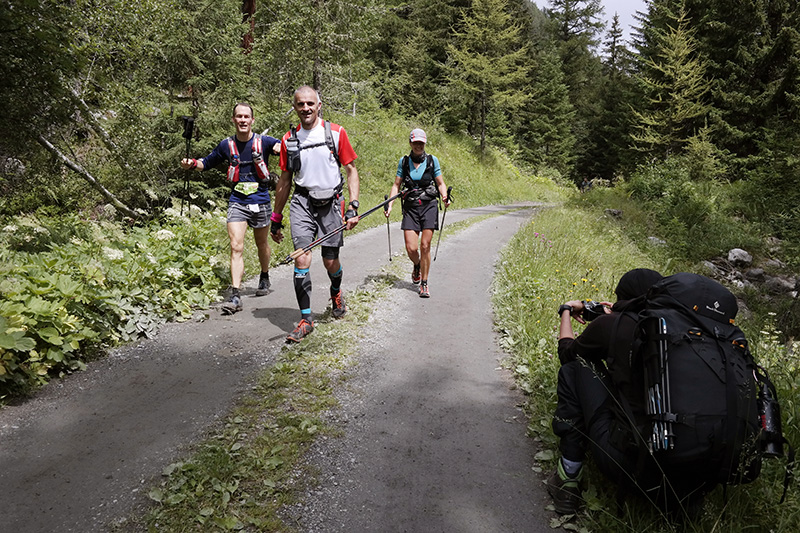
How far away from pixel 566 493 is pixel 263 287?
4.98m

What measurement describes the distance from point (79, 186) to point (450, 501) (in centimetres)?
1214

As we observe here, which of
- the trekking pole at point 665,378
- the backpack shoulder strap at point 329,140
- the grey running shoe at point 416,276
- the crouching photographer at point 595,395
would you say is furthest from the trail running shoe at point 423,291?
the trekking pole at point 665,378

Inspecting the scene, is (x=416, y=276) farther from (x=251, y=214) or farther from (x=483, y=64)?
(x=483, y=64)

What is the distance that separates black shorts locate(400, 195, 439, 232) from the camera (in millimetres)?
6898

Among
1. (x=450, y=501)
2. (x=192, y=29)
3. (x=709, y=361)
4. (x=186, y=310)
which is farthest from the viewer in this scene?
(x=192, y=29)

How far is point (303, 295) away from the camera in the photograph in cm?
504

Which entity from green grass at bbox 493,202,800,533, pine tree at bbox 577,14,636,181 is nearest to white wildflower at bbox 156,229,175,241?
green grass at bbox 493,202,800,533

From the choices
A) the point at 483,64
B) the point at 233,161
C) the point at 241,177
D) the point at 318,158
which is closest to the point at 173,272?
the point at 241,177

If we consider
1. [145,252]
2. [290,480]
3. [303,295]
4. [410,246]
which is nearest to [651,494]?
[290,480]

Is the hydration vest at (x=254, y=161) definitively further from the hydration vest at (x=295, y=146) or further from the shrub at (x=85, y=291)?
the shrub at (x=85, y=291)

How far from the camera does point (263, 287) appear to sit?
21.8 feet

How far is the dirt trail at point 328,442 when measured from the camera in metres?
2.68

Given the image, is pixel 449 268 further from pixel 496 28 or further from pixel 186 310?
pixel 496 28

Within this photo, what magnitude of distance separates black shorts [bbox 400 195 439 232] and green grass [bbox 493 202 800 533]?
156 cm
